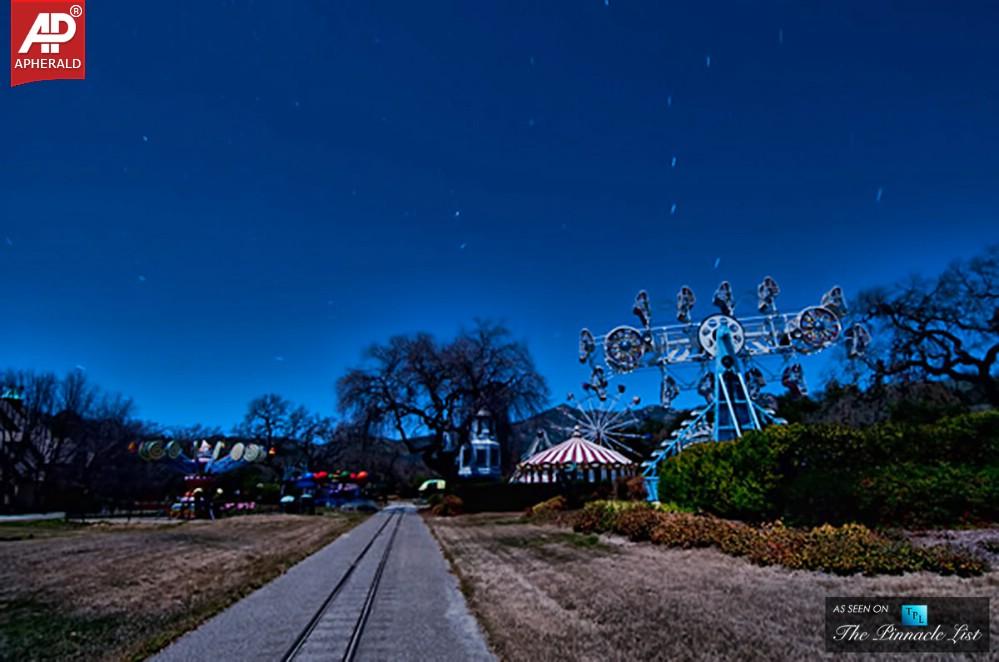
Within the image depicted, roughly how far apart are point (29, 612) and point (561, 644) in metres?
8.45

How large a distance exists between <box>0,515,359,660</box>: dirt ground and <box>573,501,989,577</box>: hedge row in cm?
969

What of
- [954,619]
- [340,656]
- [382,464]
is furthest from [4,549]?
[382,464]

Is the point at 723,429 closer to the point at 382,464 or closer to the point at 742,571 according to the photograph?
the point at 742,571

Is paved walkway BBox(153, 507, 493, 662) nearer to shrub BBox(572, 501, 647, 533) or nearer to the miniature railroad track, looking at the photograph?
the miniature railroad track

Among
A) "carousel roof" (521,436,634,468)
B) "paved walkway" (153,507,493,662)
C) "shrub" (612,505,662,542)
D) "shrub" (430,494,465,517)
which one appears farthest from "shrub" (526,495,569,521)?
"paved walkway" (153,507,493,662)

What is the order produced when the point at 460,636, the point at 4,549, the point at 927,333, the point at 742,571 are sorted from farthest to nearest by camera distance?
the point at 927,333
the point at 4,549
the point at 742,571
the point at 460,636

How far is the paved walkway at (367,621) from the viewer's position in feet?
22.7

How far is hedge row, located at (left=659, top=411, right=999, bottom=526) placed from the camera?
12297mm

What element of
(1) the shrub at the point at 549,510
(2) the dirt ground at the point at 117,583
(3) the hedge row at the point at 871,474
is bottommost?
(1) the shrub at the point at 549,510

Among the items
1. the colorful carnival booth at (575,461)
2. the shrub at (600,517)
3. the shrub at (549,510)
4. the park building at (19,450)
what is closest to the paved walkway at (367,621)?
the shrub at (600,517)

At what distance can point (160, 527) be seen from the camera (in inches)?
1131

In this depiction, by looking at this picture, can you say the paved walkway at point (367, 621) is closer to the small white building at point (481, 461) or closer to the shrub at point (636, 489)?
the shrub at point (636, 489)

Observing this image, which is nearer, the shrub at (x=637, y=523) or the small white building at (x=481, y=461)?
the shrub at (x=637, y=523)

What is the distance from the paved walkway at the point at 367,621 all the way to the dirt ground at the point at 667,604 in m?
0.47
